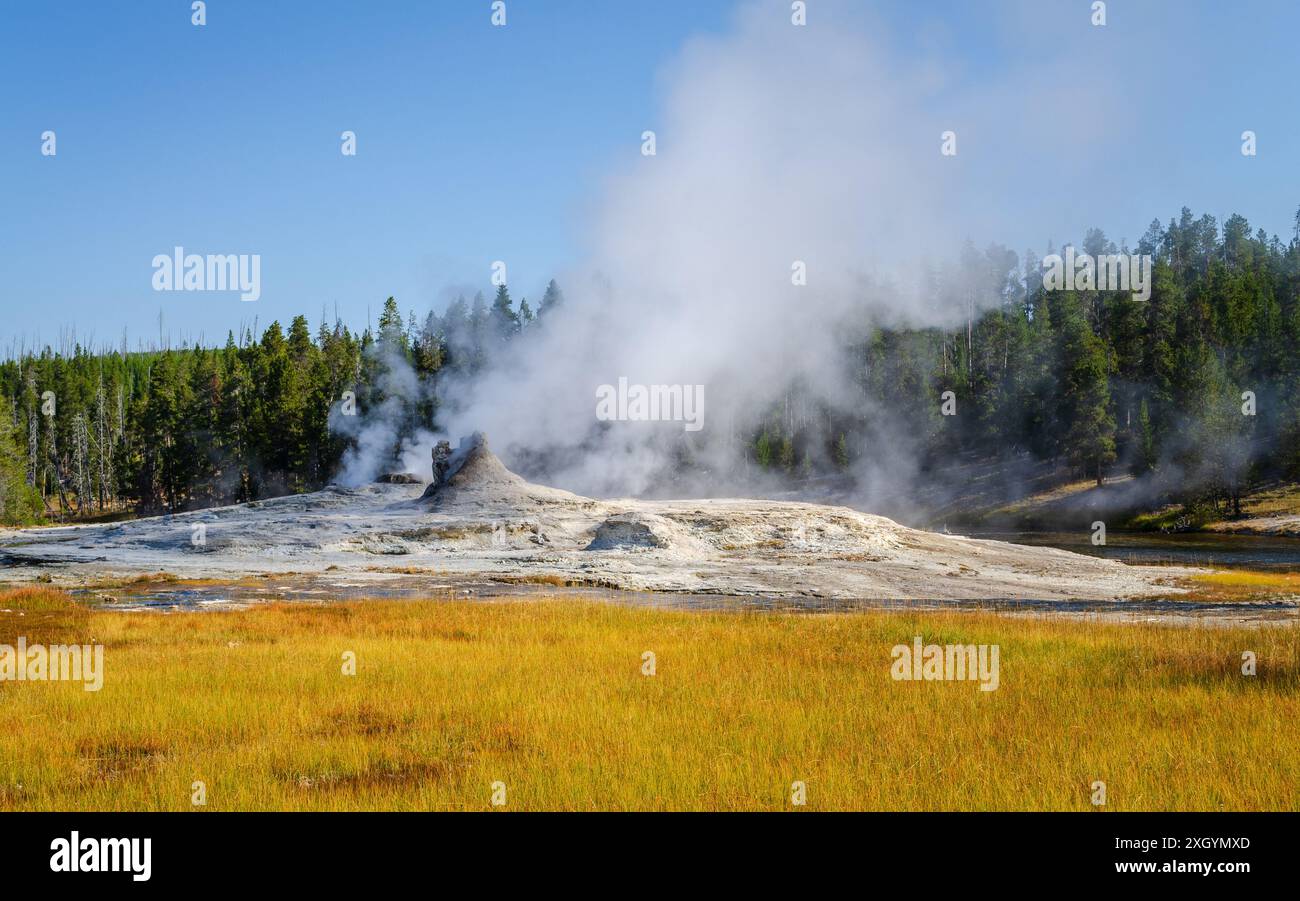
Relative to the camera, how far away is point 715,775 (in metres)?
10.4

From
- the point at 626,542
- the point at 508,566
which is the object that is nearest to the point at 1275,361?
the point at 626,542

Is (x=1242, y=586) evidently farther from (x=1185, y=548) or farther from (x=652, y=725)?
(x=652, y=725)

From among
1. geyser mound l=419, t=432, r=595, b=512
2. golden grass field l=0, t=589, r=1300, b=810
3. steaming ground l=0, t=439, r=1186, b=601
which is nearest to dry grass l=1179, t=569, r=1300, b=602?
steaming ground l=0, t=439, r=1186, b=601

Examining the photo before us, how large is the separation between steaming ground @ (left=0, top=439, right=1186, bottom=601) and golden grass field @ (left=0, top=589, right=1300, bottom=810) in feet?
50.2

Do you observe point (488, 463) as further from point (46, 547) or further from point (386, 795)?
point (386, 795)

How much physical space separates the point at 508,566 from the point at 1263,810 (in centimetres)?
3347

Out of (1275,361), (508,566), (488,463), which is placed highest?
(1275,361)

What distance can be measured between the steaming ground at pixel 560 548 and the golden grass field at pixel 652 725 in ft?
50.2

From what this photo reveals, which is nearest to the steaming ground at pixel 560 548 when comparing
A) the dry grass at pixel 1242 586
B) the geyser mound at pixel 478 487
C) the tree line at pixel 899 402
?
the geyser mound at pixel 478 487

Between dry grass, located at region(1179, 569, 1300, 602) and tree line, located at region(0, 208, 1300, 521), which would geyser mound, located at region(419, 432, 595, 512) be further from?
dry grass, located at region(1179, 569, 1300, 602)

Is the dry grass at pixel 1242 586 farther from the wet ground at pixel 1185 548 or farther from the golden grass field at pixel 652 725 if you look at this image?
the golden grass field at pixel 652 725

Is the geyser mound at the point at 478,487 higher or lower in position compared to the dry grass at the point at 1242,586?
higher

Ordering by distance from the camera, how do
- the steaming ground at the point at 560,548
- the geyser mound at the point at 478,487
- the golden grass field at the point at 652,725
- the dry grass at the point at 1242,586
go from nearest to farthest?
1. the golden grass field at the point at 652,725
2. the dry grass at the point at 1242,586
3. the steaming ground at the point at 560,548
4. the geyser mound at the point at 478,487

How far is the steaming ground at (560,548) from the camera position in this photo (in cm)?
3691
